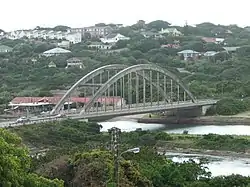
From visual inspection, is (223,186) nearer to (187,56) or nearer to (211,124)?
(211,124)

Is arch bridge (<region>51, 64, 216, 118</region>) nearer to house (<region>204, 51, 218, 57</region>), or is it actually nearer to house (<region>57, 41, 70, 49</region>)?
house (<region>204, 51, 218, 57</region>)

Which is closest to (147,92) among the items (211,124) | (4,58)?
(211,124)

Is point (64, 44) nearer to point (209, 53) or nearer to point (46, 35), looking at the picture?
point (46, 35)

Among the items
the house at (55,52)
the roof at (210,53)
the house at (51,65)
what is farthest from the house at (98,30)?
the house at (51,65)

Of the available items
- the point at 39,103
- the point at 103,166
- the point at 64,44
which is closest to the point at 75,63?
the point at 64,44

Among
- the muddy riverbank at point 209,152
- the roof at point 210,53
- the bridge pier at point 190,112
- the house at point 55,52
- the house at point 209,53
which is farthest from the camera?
the roof at point 210,53

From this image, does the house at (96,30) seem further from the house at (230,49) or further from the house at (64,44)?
the house at (230,49)
